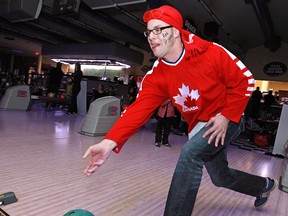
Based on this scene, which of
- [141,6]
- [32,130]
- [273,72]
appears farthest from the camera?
[273,72]

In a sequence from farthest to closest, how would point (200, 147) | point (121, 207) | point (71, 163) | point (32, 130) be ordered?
point (32, 130)
point (71, 163)
point (121, 207)
point (200, 147)

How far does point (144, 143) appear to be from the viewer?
4.89 m

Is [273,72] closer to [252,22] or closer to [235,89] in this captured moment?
[252,22]

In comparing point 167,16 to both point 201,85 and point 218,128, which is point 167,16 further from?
point 218,128

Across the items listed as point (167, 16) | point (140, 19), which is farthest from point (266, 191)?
point (140, 19)

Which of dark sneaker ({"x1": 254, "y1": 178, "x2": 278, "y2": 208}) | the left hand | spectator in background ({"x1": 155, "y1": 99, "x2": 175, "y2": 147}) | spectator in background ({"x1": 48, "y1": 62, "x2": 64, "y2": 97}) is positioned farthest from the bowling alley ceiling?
the left hand

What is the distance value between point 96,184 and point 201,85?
146 cm

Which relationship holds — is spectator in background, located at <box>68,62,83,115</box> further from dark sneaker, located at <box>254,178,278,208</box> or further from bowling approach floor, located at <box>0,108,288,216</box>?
dark sneaker, located at <box>254,178,278,208</box>

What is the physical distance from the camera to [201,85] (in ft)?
4.74

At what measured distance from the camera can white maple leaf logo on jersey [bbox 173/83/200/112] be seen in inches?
58.2

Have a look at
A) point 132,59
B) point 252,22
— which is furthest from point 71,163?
point 132,59

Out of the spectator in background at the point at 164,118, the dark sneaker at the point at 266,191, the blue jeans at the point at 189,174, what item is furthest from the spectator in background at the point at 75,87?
the blue jeans at the point at 189,174

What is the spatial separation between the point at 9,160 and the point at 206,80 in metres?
2.36

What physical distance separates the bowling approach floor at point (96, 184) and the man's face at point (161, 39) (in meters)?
1.17
